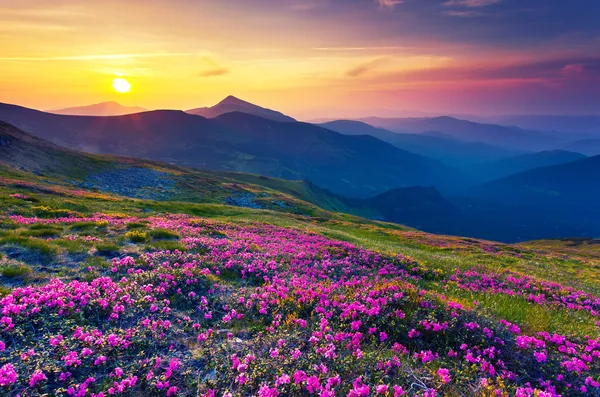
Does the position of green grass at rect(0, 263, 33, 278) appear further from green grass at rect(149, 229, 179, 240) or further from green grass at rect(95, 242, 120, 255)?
green grass at rect(149, 229, 179, 240)

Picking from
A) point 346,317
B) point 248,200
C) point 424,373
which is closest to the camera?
point 424,373

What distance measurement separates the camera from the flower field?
5.24 m

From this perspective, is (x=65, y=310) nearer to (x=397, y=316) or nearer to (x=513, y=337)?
(x=397, y=316)

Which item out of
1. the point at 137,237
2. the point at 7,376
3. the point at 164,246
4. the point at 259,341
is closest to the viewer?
the point at 7,376

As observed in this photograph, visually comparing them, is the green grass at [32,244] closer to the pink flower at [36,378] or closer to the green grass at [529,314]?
the pink flower at [36,378]

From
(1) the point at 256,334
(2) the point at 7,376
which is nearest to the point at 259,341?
(1) the point at 256,334

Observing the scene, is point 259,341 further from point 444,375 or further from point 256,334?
point 444,375

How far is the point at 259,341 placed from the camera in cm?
666

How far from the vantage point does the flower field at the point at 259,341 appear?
524 cm

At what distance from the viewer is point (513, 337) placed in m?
7.25

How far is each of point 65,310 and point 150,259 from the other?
13.8 feet

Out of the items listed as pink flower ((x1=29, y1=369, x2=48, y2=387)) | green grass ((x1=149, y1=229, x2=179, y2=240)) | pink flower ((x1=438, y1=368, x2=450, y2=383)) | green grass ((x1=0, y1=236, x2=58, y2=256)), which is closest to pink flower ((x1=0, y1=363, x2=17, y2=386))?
pink flower ((x1=29, y1=369, x2=48, y2=387))

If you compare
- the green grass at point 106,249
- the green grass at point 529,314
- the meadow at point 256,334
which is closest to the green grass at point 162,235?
the green grass at point 106,249

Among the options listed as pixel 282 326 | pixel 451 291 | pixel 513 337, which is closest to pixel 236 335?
pixel 282 326
